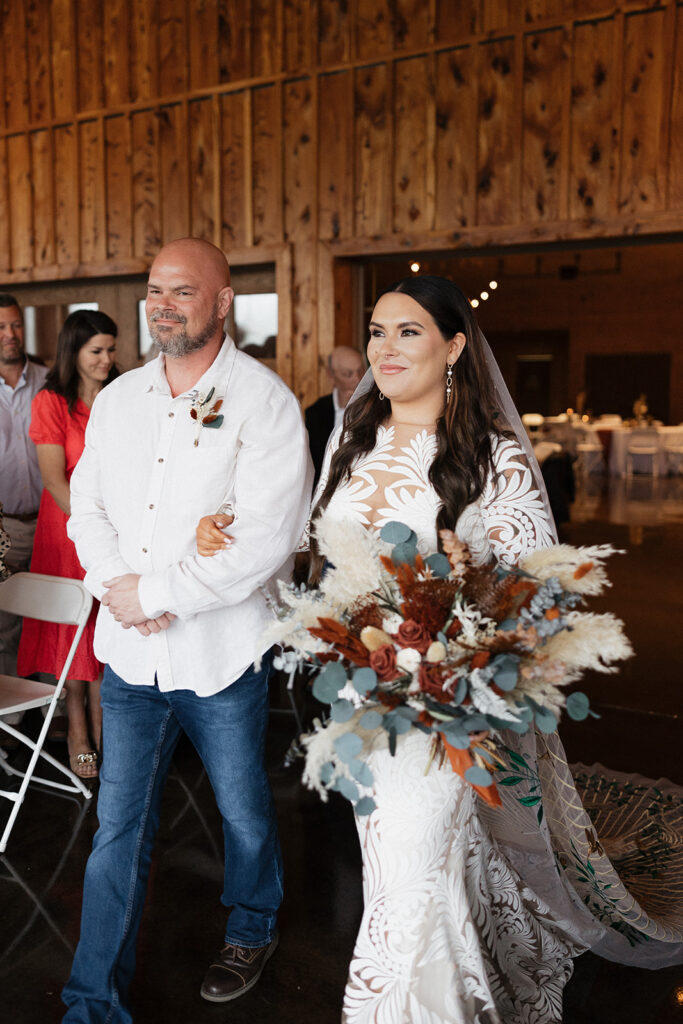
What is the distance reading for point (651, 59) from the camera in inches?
229

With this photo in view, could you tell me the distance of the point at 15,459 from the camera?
4758mm

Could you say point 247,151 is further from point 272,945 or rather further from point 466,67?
point 272,945

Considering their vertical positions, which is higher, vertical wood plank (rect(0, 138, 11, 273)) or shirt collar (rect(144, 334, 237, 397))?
vertical wood plank (rect(0, 138, 11, 273))

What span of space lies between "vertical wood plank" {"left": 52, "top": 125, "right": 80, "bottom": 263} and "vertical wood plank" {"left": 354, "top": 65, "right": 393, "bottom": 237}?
2.91 meters

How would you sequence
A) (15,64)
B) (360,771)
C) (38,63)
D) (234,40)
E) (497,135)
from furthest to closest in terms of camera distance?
(15,64)
(38,63)
(234,40)
(497,135)
(360,771)

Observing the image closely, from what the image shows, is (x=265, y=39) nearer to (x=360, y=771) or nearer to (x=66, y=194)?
(x=66, y=194)

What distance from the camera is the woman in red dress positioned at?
400 centimetres

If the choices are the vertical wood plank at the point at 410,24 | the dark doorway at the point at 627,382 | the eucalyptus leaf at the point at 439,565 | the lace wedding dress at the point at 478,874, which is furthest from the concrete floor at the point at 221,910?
Result: the dark doorway at the point at 627,382

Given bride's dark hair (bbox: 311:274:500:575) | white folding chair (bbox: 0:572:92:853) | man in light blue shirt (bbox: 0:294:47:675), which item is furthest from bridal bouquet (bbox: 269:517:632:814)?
man in light blue shirt (bbox: 0:294:47:675)

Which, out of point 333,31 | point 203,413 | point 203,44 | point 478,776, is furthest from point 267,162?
point 478,776

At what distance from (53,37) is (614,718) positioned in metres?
7.75

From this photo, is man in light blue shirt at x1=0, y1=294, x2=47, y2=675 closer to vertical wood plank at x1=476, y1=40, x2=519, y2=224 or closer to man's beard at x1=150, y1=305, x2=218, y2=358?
man's beard at x1=150, y1=305, x2=218, y2=358

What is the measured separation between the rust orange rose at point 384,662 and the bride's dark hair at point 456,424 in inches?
21.0

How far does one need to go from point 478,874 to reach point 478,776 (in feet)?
2.15
